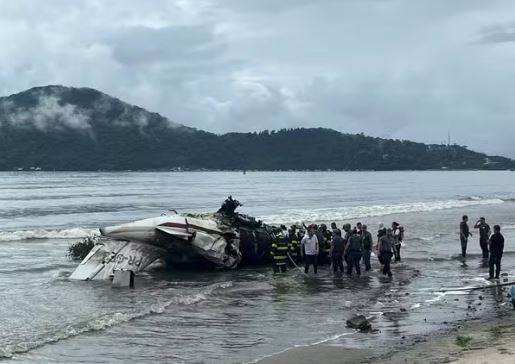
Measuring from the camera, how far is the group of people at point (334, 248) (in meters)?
21.3

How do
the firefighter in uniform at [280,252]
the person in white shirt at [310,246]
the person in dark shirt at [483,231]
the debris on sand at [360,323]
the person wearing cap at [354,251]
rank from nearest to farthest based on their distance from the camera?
1. the debris on sand at [360,323]
2. the person wearing cap at [354,251]
3. the person in white shirt at [310,246]
4. the firefighter in uniform at [280,252]
5. the person in dark shirt at [483,231]

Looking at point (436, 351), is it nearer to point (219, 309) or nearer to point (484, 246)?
point (219, 309)

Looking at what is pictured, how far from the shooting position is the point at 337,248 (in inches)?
863

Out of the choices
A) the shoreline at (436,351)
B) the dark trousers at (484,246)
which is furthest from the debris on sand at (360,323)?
the dark trousers at (484,246)

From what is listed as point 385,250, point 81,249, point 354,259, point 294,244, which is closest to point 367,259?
point 354,259

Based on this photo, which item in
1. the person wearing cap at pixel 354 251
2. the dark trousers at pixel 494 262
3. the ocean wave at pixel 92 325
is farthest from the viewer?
the person wearing cap at pixel 354 251

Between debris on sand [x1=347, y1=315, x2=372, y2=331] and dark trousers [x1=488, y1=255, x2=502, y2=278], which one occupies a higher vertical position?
dark trousers [x1=488, y1=255, x2=502, y2=278]

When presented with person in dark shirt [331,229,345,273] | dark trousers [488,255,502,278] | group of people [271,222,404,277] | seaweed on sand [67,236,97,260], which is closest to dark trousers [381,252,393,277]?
group of people [271,222,404,277]

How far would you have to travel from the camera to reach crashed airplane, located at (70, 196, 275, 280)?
22688mm

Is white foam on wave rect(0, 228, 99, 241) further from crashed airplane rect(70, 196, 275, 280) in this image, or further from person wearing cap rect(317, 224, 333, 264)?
person wearing cap rect(317, 224, 333, 264)

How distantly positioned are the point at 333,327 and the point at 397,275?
8.21 meters

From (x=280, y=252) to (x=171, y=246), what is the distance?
3.84m

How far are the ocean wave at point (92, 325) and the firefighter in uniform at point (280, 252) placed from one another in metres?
4.00

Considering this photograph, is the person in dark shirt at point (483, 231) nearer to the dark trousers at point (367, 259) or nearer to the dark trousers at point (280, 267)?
the dark trousers at point (367, 259)
